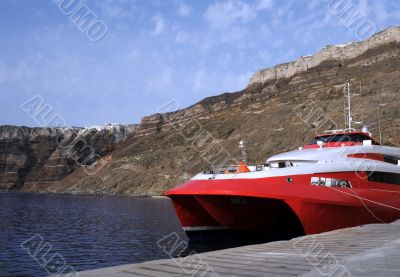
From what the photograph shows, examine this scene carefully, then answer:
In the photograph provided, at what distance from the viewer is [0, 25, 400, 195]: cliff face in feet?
288

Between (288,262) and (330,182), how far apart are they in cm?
1288

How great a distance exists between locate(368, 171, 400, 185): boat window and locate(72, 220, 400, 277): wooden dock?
10717mm

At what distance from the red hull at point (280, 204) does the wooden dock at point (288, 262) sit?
6892 millimetres

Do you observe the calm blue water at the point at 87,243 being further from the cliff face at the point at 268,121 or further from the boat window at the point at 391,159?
the cliff face at the point at 268,121

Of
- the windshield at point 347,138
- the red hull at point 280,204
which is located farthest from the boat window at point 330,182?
the windshield at point 347,138

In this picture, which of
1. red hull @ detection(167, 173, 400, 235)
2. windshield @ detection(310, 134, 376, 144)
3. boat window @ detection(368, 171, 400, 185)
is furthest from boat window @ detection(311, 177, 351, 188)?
windshield @ detection(310, 134, 376, 144)

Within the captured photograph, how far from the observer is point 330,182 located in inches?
862

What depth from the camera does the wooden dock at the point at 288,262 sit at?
8.51 meters

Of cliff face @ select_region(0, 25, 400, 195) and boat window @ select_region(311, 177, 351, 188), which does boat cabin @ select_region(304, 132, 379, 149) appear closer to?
boat window @ select_region(311, 177, 351, 188)

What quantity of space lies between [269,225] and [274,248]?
12946mm

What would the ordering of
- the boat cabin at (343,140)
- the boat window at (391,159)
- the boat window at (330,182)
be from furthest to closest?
the boat window at (391,159) → the boat cabin at (343,140) → the boat window at (330,182)

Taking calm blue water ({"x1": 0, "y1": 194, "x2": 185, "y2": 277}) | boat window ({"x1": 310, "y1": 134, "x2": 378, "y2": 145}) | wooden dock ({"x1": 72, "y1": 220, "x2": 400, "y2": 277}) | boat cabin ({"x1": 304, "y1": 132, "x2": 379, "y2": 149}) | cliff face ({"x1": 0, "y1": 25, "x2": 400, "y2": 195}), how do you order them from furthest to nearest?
cliff face ({"x1": 0, "y1": 25, "x2": 400, "y2": 195}) → boat window ({"x1": 310, "y1": 134, "x2": 378, "y2": 145}) → boat cabin ({"x1": 304, "y1": 132, "x2": 379, "y2": 149}) → calm blue water ({"x1": 0, "y1": 194, "x2": 185, "y2": 277}) → wooden dock ({"x1": 72, "y1": 220, "x2": 400, "y2": 277})

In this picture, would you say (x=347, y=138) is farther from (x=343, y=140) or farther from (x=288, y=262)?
(x=288, y=262)

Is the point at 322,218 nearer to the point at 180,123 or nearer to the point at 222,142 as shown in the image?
the point at 222,142
